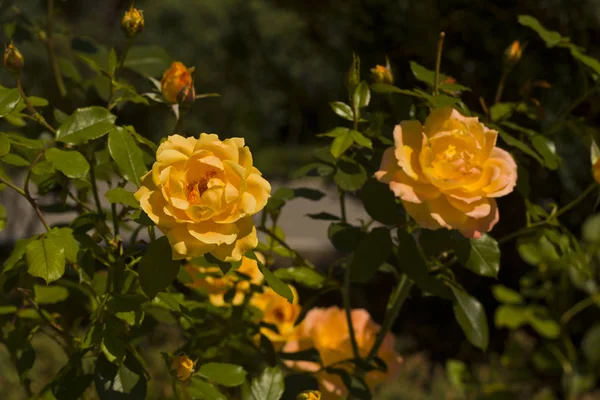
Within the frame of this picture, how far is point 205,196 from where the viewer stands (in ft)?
1.86

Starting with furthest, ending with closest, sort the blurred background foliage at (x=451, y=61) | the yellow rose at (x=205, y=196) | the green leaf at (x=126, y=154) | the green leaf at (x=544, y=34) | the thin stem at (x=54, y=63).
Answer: the blurred background foliage at (x=451, y=61), the thin stem at (x=54, y=63), the green leaf at (x=544, y=34), the green leaf at (x=126, y=154), the yellow rose at (x=205, y=196)

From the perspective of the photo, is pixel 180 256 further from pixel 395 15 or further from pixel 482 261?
pixel 395 15

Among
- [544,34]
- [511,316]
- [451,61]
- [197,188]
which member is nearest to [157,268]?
[197,188]

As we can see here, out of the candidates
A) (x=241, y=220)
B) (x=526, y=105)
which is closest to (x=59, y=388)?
(x=241, y=220)

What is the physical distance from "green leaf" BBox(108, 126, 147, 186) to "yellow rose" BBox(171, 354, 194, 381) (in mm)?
157

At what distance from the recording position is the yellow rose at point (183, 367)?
2.21 feet

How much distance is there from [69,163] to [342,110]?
10.1 inches

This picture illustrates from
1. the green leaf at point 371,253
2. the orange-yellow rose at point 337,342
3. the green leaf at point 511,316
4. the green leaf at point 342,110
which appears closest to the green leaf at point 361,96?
the green leaf at point 342,110

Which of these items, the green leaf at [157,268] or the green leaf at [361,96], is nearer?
the green leaf at [157,268]

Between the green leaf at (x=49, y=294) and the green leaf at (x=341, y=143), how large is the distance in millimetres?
351

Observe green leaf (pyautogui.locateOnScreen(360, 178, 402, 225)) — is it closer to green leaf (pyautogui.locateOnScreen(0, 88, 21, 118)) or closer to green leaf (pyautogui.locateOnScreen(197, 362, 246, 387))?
green leaf (pyautogui.locateOnScreen(197, 362, 246, 387))

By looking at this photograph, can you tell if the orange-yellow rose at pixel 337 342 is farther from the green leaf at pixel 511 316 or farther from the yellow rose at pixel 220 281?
the green leaf at pixel 511 316

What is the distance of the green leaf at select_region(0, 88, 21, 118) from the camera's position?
634 millimetres

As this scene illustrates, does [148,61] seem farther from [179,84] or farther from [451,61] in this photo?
[451,61]
